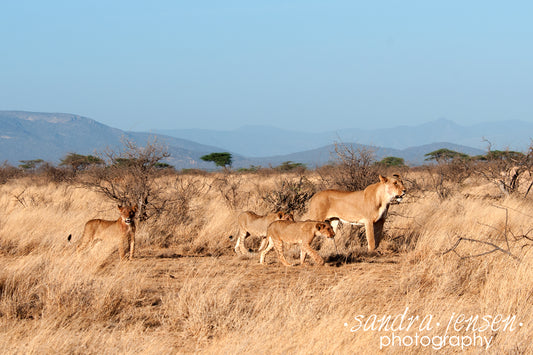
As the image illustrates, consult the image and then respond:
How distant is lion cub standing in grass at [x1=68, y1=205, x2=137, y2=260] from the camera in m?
9.18

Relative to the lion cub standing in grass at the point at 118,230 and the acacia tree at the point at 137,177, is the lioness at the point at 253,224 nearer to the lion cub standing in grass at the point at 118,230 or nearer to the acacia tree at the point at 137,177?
the lion cub standing in grass at the point at 118,230

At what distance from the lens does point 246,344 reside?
16.3 feet

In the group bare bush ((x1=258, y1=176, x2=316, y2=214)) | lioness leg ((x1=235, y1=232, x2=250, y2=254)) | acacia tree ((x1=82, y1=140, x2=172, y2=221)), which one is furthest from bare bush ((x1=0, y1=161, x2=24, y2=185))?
lioness leg ((x1=235, y1=232, x2=250, y2=254))

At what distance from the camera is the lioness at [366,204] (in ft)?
32.0

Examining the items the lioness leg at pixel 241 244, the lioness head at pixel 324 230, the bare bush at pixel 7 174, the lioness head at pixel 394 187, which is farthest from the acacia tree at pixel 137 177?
the bare bush at pixel 7 174

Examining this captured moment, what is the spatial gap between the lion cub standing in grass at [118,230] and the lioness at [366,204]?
3164 mm

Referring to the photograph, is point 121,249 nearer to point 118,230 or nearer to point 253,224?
point 118,230

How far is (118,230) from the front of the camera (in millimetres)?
9469

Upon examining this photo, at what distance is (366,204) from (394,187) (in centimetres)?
60

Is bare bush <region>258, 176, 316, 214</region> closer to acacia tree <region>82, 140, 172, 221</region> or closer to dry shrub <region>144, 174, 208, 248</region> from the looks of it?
dry shrub <region>144, 174, 208, 248</region>

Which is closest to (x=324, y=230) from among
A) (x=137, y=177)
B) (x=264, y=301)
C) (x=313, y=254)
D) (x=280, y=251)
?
(x=313, y=254)

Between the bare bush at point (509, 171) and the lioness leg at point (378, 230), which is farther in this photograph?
the bare bush at point (509, 171)

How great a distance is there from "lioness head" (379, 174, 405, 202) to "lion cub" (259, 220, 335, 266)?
140 centimetres

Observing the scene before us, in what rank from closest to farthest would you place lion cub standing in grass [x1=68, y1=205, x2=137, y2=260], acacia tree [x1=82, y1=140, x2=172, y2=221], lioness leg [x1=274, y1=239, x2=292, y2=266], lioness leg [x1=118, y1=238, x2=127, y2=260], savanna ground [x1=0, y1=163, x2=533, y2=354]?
savanna ground [x1=0, y1=163, x2=533, y2=354]
lioness leg [x1=274, y1=239, x2=292, y2=266]
lion cub standing in grass [x1=68, y1=205, x2=137, y2=260]
lioness leg [x1=118, y1=238, x2=127, y2=260]
acacia tree [x1=82, y1=140, x2=172, y2=221]
